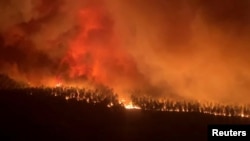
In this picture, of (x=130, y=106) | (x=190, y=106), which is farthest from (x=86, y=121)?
(x=190, y=106)

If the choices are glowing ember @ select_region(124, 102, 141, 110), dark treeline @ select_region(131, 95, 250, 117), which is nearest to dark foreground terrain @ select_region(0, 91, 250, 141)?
glowing ember @ select_region(124, 102, 141, 110)

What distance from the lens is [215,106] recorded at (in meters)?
14.8

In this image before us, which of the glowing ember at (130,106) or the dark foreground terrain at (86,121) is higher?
the glowing ember at (130,106)

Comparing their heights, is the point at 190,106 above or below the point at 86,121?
above

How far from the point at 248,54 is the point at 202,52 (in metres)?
1.66

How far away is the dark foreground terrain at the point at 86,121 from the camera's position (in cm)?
1222

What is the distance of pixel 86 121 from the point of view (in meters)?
13.1

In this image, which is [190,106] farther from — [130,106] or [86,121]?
[86,121]

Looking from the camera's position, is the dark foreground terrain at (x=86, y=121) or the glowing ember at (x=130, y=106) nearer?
the dark foreground terrain at (x=86, y=121)

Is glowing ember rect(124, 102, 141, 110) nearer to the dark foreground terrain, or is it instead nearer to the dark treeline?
the dark treeline

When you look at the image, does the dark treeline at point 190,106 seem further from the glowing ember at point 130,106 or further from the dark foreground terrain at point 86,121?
the dark foreground terrain at point 86,121

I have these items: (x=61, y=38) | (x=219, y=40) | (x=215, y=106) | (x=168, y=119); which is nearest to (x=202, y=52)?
(x=219, y=40)

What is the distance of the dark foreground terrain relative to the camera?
12.2m

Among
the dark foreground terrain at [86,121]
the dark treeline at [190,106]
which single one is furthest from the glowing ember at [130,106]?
the dark foreground terrain at [86,121]
